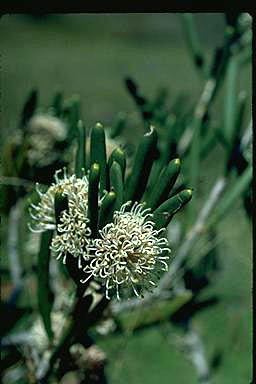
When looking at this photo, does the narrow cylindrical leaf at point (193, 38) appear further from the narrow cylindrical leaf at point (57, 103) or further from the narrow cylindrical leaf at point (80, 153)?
the narrow cylindrical leaf at point (80, 153)

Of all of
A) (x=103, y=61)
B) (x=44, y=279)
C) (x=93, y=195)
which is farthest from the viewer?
(x=103, y=61)

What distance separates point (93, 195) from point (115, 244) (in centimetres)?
5

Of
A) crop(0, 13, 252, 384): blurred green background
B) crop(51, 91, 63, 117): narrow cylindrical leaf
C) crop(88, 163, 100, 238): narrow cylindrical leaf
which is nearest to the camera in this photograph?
crop(88, 163, 100, 238): narrow cylindrical leaf

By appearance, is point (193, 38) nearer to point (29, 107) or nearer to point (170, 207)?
point (29, 107)

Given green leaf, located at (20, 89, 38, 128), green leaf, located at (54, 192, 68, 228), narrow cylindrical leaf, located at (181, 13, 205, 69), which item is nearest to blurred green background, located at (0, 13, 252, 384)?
narrow cylindrical leaf, located at (181, 13, 205, 69)

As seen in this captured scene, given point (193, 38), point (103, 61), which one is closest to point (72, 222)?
point (193, 38)

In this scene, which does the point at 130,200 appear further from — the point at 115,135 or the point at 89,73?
the point at 89,73

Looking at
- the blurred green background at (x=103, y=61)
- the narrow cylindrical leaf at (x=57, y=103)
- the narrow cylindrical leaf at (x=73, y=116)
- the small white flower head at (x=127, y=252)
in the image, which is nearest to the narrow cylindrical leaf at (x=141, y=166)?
the small white flower head at (x=127, y=252)

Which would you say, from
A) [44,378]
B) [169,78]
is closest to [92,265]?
[44,378]

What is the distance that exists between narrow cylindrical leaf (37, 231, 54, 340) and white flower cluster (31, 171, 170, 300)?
11 millimetres

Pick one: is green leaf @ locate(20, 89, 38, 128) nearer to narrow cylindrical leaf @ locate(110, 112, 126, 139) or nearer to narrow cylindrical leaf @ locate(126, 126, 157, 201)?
narrow cylindrical leaf @ locate(110, 112, 126, 139)

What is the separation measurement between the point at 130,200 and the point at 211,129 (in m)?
0.37

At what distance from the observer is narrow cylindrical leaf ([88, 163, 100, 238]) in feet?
1.32

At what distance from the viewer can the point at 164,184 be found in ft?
1.39
